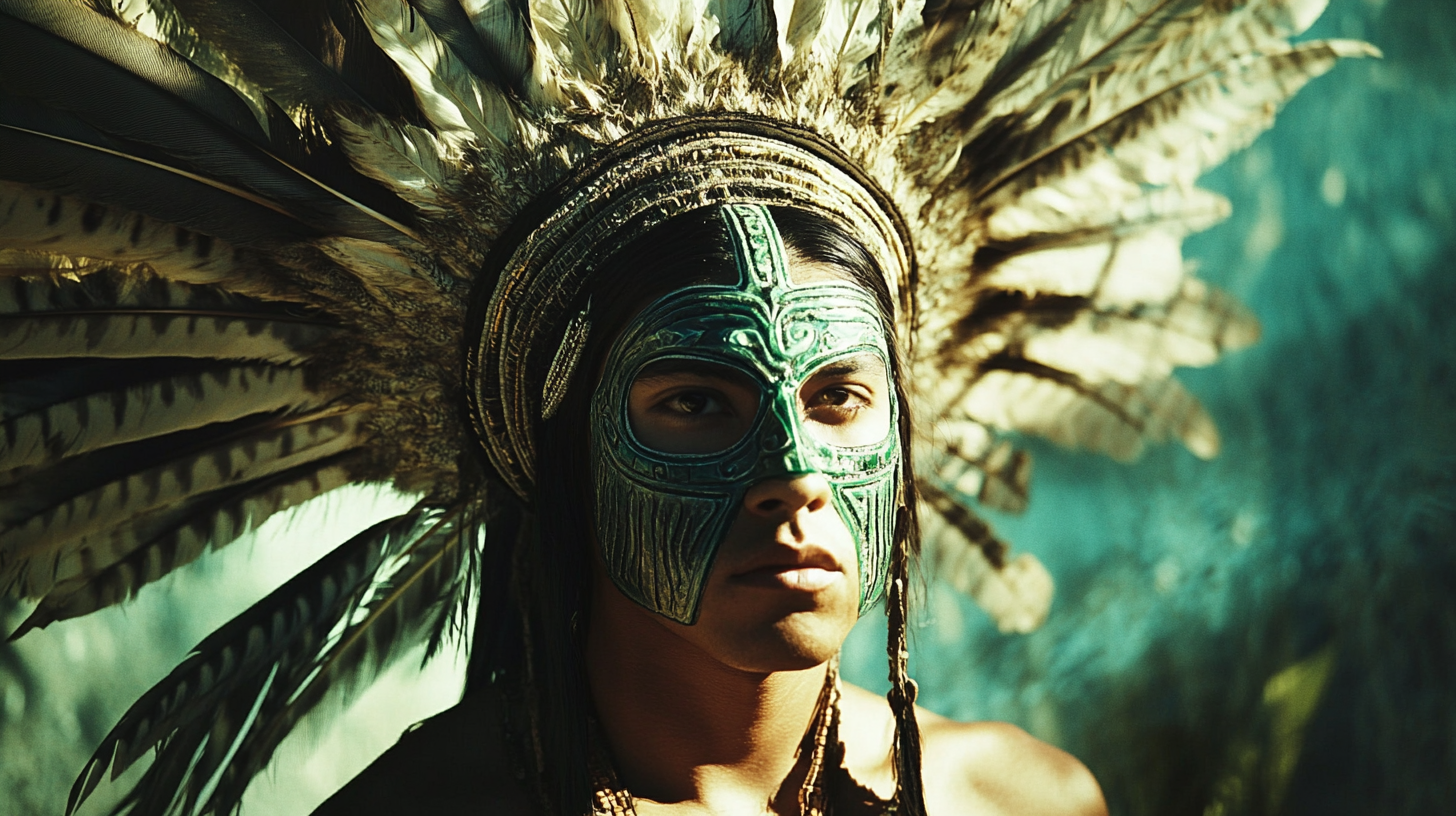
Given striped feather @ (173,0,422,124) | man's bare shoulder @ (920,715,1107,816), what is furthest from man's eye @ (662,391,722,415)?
man's bare shoulder @ (920,715,1107,816)

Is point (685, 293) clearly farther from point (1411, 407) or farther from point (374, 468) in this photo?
point (1411, 407)

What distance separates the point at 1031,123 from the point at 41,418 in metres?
2.10

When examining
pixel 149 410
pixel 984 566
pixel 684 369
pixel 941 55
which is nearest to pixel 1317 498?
pixel 984 566

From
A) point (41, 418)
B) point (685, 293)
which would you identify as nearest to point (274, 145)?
point (41, 418)

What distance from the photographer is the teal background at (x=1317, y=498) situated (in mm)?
2736

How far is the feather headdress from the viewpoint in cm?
225

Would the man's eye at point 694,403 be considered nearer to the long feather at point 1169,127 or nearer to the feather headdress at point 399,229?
the feather headdress at point 399,229

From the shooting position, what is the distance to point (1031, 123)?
2672 millimetres

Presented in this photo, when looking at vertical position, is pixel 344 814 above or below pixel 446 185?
below

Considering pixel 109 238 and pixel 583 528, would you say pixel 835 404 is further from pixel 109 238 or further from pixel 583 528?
pixel 109 238

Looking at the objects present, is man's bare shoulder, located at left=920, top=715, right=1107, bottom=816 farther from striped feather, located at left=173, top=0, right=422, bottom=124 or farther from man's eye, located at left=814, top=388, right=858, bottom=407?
striped feather, located at left=173, top=0, right=422, bottom=124

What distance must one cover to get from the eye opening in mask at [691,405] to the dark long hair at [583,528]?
16 cm

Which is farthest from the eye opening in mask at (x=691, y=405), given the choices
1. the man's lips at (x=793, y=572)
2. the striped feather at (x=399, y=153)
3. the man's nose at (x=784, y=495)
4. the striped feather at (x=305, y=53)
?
the striped feather at (x=305, y=53)

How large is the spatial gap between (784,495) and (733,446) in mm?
124
